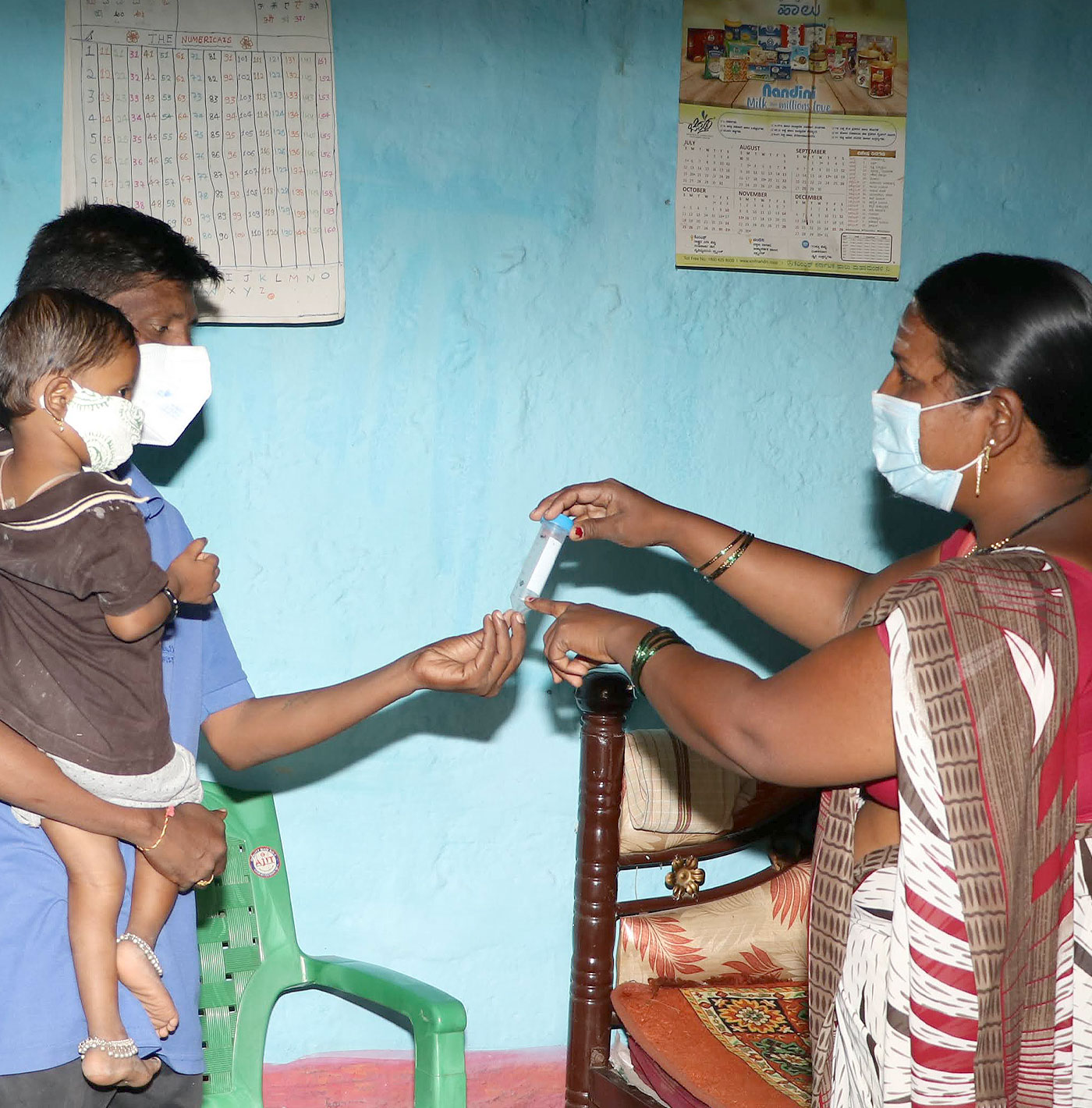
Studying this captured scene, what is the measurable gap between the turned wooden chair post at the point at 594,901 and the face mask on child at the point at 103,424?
3.07 feet

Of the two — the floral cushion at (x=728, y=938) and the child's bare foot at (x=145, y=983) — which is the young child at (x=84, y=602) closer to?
the child's bare foot at (x=145, y=983)

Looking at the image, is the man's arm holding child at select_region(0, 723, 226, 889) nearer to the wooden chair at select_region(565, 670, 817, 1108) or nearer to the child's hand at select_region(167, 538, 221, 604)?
the child's hand at select_region(167, 538, 221, 604)

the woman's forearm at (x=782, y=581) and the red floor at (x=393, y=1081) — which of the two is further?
the red floor at (x=393, y=1081)

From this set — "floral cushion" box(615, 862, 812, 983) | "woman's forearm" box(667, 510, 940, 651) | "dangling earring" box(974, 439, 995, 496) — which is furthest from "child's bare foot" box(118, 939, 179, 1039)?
"dangling earring" box(974, 439, 995, 496)

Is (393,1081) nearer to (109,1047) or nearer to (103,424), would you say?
(109,1047)

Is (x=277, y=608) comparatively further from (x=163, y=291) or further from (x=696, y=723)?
(x=696, y=723)

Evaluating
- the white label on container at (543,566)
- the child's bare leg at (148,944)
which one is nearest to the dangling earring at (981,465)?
the white label on container at (543,566)

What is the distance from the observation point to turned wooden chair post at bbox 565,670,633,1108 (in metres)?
2.11

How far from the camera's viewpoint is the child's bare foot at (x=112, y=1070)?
54.0 inches

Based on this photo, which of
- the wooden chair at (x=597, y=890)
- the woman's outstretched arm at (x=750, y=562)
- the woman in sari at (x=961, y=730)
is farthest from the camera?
the wooden chair at (x=597, y=890)

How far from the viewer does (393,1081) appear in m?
2.26

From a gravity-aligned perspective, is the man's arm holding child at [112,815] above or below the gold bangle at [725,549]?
below

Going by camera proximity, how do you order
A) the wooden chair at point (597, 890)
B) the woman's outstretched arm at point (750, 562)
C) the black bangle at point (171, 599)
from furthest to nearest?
the wooden chair at point (597, 890) → the woman's outstretched arm at point (750, 562) → the black bangle at point (171, 599)

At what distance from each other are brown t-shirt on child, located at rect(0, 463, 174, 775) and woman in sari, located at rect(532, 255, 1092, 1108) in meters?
0.65
